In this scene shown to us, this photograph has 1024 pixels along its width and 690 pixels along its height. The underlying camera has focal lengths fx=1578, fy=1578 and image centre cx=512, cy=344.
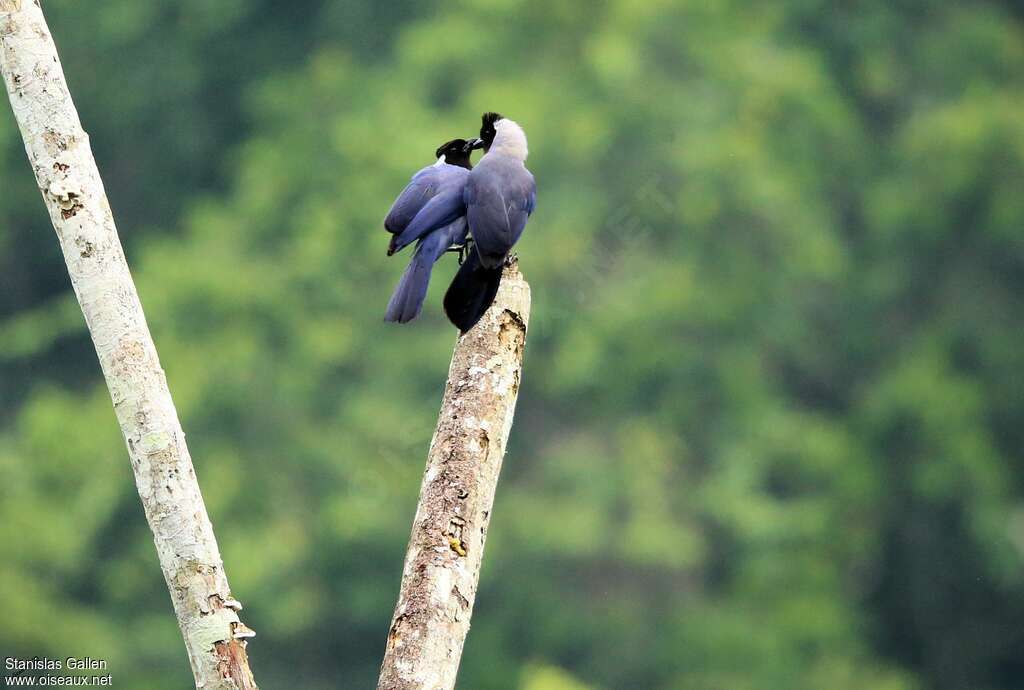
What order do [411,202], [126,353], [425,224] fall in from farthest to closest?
[411,202] < [425,224] < [126,353]

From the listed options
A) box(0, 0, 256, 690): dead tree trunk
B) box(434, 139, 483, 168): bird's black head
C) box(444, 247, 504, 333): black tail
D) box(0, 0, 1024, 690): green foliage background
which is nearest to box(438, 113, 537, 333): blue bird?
box(444, 247, 504, 333): black tail

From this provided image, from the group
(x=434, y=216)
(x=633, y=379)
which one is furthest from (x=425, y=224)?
(x=633, y=379)

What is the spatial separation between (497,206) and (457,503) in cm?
109

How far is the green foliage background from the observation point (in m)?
14.3

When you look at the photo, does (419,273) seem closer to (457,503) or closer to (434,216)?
(434,216)

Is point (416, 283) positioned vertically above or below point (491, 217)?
below

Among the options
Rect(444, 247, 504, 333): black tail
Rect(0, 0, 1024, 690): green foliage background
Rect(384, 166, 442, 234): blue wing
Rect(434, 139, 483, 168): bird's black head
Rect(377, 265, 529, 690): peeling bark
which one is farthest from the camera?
Rect(0, 0, 1024, 690): green foliage background

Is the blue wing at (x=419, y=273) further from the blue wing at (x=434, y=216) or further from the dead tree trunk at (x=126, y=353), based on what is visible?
the dead tree trunk at (x=126, y=353)

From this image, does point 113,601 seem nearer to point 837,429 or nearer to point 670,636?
point 670,636

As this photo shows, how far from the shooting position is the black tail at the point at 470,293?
4.24 meters

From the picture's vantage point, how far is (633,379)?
1541 cm

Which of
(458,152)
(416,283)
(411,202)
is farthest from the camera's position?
(458,152)

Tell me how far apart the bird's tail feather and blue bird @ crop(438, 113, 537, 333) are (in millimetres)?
108

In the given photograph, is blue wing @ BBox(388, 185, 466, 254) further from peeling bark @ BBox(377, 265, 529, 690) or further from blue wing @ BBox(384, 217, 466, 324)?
peeling bark @ BBox(377, 265, 529, 690)
